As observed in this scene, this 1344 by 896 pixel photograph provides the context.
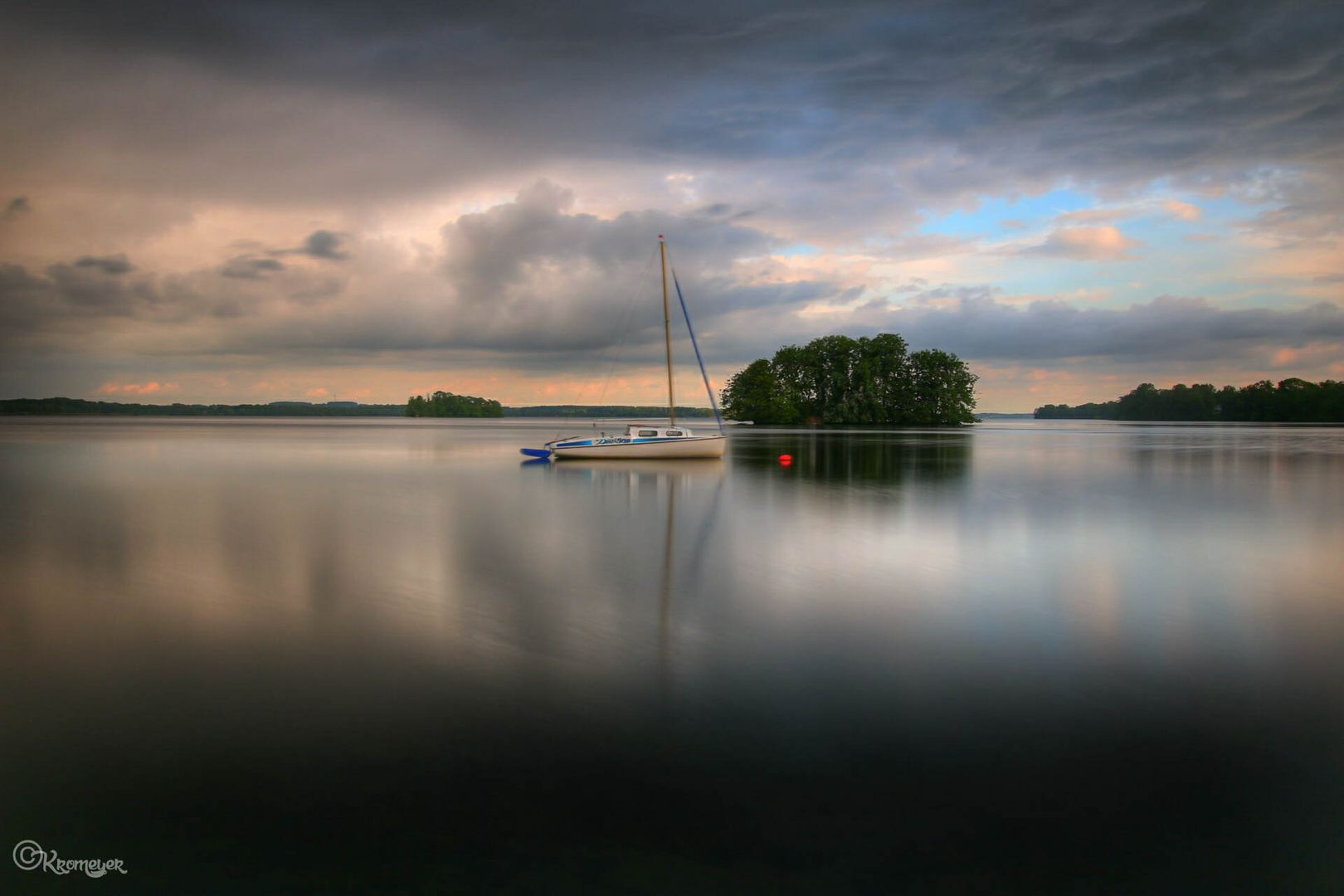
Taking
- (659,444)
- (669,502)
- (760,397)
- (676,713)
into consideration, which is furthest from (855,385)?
(676,713)

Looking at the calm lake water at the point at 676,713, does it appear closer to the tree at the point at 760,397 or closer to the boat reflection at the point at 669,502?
the boat reflection at the point at 669,502

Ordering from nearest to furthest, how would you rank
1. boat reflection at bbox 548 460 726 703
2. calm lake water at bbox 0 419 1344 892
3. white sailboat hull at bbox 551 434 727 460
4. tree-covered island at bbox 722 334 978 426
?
calm lake water at bbox 0 419 1344 892 → boat reflection at bbox 548 460 726 703 → white sailboat hull at bbox 551 434 727 460 → tree-covered island at bbox 722 334 978 426

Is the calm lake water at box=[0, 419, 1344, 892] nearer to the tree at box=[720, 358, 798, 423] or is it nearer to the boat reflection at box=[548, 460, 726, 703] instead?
the boat reflection at box=[548, 460, 726, 703]

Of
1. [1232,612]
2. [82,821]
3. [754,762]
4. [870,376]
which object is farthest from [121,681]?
[870,376]

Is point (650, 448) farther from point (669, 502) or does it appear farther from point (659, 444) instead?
point (669, 502)

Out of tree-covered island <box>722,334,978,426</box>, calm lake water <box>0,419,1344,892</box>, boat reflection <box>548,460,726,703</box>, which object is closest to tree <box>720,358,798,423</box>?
tree-covered island <box>722,334,978,426</box>

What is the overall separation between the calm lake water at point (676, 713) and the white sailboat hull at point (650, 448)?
885 inches

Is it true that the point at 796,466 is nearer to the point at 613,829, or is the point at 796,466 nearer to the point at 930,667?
the point at 930,667

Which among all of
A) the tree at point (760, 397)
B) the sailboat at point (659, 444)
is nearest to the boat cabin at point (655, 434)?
the sailboat at point (659, 444)

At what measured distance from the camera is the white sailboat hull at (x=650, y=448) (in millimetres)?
37688

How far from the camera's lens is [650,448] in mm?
38125

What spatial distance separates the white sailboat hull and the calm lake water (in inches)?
885

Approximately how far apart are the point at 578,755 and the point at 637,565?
7404 mm

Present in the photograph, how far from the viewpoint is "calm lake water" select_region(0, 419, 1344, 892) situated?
4109 millimetres
